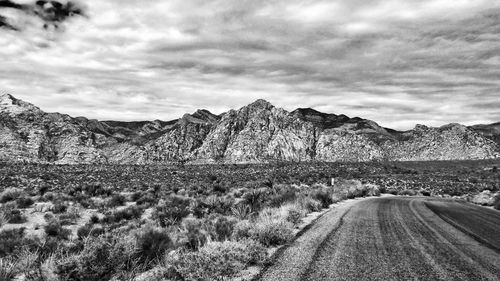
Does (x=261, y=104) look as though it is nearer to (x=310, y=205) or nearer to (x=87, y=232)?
(x=310, y=205)

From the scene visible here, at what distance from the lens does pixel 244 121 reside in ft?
491

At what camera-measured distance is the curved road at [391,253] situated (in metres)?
7.02

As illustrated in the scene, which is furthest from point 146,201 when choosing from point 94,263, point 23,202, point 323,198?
point 94,263

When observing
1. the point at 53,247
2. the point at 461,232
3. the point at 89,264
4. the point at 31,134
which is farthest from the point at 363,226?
the point at 31,134

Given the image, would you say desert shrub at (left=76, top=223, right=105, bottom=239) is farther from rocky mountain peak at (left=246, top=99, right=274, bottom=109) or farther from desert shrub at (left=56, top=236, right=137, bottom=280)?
rocky mountain peak at (left=246, top=99, right=274, bottom=109)

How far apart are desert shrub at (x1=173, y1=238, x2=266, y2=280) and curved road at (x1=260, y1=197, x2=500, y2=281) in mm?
557

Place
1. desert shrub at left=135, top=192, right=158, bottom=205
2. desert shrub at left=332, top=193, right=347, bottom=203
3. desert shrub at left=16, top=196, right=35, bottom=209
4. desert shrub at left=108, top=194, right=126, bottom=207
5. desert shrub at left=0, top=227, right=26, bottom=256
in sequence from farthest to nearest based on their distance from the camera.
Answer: desert shrub at left=135, top=192, right=158, bottom=205, desert shrub at left=108, top=194, right=126, bottom=207, desert shrub at left=332, top=193, right=347, bottom=203, desert shrub at left=16, top=196, right=35, bottom=209, desert shrub at left=0, top=227, right=26, bottom=256

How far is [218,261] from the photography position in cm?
717

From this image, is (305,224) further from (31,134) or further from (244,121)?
(244,121)

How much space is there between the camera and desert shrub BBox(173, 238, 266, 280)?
675cm

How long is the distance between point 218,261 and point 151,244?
3.43m

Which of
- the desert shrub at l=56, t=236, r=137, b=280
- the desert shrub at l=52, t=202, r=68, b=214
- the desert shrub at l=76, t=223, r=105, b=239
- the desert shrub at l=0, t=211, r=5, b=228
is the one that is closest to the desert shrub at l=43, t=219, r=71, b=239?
the desert shrub at l=76, t=223, r=105, b=239

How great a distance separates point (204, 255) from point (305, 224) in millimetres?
6861

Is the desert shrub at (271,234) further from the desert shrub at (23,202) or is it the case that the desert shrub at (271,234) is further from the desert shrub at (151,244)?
the desert shrub at (23,202)
